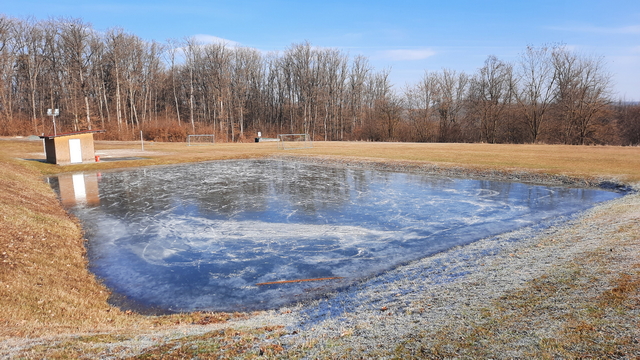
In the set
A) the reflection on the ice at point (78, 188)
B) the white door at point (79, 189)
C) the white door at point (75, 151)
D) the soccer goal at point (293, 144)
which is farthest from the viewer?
the soccer goal at point (293, 144)

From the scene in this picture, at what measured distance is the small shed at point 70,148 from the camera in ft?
80.1

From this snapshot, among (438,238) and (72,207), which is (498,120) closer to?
(438,238)

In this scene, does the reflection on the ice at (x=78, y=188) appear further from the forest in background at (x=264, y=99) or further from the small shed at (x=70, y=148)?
the forest in background at (x=264, y=99)

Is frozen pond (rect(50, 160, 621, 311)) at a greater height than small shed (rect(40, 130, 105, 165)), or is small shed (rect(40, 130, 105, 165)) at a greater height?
small shed (rect(40, 130, 105, 165))

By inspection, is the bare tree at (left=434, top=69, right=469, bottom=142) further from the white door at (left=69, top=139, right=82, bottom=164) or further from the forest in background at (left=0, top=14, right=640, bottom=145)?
the white door at (left=69, top=139, right=82, bottom=164)

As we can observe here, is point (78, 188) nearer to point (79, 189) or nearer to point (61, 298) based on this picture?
point (79, 189)

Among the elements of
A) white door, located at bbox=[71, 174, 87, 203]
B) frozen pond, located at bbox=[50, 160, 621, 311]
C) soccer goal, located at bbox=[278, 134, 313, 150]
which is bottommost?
frozen pond, located at bbox=[50, 160, 621, 311]

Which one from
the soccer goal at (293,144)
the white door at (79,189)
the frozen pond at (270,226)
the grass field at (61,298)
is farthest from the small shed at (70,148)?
the soccer goal at (293,144)

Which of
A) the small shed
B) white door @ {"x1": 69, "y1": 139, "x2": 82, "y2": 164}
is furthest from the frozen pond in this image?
white door @ {"x1": 69, "y1": 139, "x2": 82, "y2": 164}

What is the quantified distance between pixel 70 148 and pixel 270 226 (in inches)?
809

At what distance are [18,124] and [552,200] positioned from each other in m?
58.6

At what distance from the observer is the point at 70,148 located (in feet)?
81.6

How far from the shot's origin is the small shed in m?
24.4

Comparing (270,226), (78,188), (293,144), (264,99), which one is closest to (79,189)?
(78,188)
